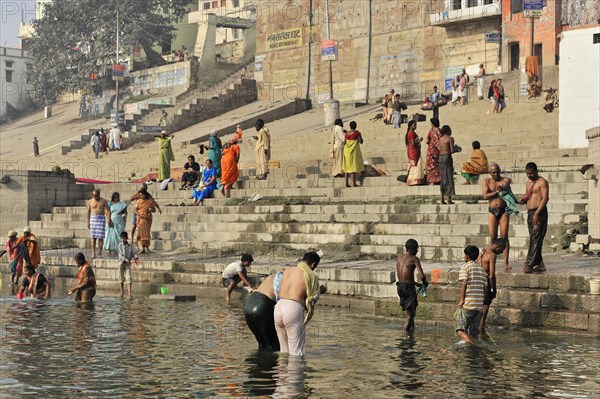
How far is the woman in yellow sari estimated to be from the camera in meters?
21.3

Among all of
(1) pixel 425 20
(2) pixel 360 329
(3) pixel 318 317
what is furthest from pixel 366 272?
(1) pixel 425 20

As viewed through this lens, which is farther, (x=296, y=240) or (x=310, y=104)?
(x=310, y=104)

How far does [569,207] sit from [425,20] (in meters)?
25.2

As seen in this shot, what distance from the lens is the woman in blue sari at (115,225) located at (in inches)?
826

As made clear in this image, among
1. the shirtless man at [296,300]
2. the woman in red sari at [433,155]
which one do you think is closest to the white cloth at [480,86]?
the woman in red sari at [433,155]

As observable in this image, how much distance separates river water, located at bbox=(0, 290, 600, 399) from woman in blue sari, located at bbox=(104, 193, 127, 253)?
707cm

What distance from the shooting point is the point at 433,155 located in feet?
64.5

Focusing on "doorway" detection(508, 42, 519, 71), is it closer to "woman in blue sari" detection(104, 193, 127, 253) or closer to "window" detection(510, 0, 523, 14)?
"window" detection(510, 0, 523, 14)

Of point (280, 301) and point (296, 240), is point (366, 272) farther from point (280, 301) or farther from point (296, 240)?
point (280, 301)

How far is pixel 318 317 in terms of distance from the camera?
13914 mm

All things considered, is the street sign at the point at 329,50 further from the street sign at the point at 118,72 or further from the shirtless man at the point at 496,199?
the shirtless man at the point at 496,199

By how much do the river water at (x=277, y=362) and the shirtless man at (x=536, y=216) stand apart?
1654 millimetres

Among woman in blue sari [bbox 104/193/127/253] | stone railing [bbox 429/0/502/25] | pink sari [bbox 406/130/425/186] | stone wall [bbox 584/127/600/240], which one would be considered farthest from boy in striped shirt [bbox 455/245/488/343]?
stone railing [bbox 429/0/502/25]

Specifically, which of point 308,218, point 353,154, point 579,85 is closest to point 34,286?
point 308,218
